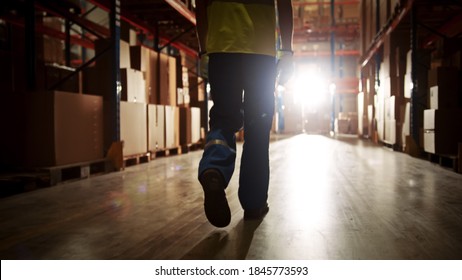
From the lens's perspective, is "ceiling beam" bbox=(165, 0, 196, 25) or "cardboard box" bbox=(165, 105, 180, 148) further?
"cardboard box" bbox=(165, 105, 180, 148)

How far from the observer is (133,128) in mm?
5426

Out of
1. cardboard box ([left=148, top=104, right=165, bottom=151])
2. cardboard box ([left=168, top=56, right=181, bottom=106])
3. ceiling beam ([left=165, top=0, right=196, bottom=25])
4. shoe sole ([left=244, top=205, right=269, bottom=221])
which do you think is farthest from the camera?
cardboard box ([left=168, top=56, right=181, bottom=106])

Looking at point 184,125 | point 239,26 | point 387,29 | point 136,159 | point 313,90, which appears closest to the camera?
point 239,26

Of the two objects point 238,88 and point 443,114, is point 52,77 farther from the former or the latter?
point 443,114

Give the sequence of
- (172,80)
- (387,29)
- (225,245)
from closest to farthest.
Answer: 1. (225,245)
2. (172,80)
3. (387,29)

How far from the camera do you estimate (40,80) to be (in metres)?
5.17

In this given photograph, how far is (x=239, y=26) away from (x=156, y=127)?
4.49 metres

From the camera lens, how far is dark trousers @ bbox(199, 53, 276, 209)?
75.8 inches

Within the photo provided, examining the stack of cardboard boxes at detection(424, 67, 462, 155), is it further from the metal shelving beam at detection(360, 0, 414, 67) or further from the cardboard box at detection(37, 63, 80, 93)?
the cardboard box at detection(37, 63, 80, 93)

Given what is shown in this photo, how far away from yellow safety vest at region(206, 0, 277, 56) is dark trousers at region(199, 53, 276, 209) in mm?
42

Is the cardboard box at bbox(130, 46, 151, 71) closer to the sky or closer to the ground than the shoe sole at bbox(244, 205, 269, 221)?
closer to the sky

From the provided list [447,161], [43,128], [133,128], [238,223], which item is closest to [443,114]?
[447,161]

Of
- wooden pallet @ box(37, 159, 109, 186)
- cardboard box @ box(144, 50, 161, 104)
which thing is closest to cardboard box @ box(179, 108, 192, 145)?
cardboard box @ box(144, 50, 161, 104)
